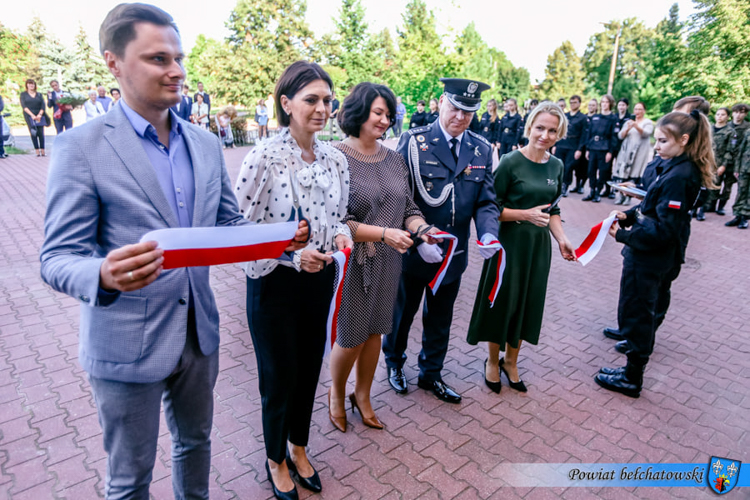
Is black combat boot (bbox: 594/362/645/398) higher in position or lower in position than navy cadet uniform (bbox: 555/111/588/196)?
lower

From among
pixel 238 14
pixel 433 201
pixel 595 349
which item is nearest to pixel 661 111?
pixel 595 349

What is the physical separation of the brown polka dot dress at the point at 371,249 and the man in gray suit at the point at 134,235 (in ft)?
3.21

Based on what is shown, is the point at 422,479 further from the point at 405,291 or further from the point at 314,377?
the point at 405,291

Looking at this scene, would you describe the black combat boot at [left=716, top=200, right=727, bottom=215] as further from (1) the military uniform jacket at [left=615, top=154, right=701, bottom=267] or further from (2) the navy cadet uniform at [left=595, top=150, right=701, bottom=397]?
(1) the military uniform jacket at [left=615, top=154, right=701, bottom=267]

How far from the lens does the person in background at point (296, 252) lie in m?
2.30

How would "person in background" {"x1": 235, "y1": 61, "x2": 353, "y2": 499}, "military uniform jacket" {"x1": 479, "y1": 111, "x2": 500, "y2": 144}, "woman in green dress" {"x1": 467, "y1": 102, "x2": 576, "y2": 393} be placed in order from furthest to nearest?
"military uniform jacket" {"x1": 479, "y1": 111, "x2": 500, "y2": 144}, "woman in green dress" {"x1": 467, "y1": 102, "x2": 576, "y2": 393}, "person in background" {"x1": 235, "y1": 61, "x2": 353, "y2": 499}

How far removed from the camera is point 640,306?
3.70 meters

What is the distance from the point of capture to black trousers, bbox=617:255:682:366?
3.66m

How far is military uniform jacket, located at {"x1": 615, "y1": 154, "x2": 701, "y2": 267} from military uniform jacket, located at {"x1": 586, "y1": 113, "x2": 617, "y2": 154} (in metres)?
8.06

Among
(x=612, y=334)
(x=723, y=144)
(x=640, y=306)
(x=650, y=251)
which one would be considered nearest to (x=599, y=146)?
(x=723, y=144)

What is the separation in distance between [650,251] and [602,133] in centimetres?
854

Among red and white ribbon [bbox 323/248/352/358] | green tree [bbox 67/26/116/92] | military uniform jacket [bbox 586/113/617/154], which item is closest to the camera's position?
red and white ribbon [bbox 323/248/352/358]

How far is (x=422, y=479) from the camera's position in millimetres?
2848

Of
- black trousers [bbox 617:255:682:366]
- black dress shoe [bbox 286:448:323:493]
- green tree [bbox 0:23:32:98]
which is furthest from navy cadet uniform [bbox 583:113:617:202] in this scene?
green tree [bbox 0:23:32:98]
